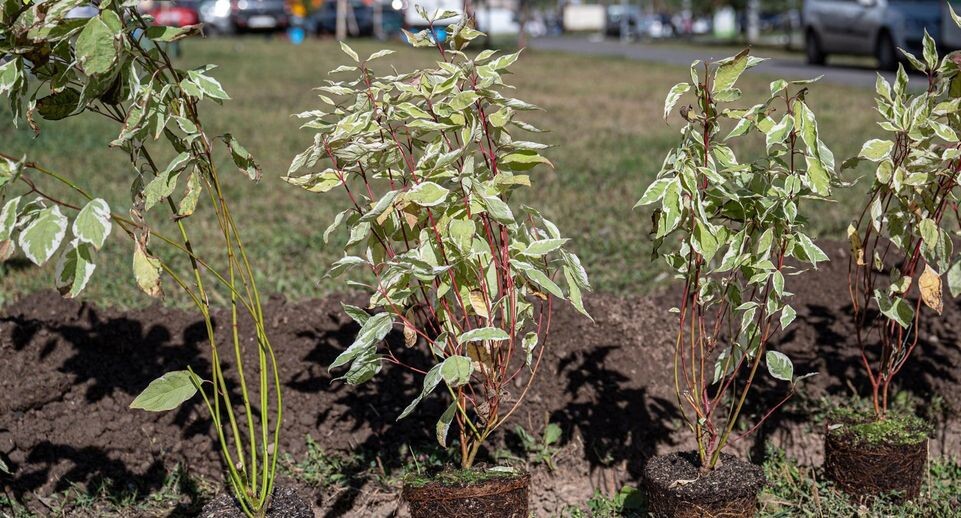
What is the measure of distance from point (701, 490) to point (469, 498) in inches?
23.5

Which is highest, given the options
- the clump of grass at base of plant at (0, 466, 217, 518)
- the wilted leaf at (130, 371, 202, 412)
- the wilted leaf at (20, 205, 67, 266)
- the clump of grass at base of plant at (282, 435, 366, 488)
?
the wilted leaf at (20, 205, 67, 266)

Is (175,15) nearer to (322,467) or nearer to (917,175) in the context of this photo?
(322,467)

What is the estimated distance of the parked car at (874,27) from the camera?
1422 cm

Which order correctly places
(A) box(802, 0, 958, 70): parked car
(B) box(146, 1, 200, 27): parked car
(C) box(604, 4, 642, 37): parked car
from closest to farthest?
(A) box(802, 0, 958, 70): parked car
(B) box(146, 1, 200, 27): parked car
(C) box(604, 4, 642, 37): parked car

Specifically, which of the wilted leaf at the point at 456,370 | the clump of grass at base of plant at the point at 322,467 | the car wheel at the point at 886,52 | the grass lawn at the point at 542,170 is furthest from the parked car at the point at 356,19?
the wilted leaf at the point at 456,370

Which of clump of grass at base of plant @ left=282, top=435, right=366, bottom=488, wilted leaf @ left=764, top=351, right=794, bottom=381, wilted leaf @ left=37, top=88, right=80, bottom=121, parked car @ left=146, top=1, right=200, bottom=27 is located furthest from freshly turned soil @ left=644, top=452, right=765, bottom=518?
parked car @ left=146, top=1, right=200, bottom=27

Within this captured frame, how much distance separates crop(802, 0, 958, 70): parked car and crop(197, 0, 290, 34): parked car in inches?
754

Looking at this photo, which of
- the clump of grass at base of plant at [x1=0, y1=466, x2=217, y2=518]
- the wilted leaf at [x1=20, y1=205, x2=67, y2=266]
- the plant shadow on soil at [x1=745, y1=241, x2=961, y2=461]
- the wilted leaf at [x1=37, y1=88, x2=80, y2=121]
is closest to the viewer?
the wilted leaf at [x1=20, y1=205, x2=67, y2=266]

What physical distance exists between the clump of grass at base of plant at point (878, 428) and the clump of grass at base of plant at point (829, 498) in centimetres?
18

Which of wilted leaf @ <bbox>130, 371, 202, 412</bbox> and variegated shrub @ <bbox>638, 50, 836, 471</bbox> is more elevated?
variegated shrub @ <bbox>638, 50, 836, 471</bbox>

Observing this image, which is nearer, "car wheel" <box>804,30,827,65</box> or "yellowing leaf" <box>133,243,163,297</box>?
"yellowing leaf" <box>133,243,163,297</box>

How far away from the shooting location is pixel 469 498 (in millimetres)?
2408

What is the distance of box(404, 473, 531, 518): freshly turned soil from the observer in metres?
2.41

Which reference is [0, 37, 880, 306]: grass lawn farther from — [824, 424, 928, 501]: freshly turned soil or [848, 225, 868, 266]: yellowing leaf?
[824, 424, 928, 501]: freshly turned soil
